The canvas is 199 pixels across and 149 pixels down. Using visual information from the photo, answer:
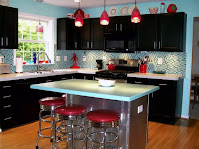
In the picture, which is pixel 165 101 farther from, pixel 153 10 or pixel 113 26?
pixel 113 26

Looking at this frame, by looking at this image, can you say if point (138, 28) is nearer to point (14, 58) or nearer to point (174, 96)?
point (174, 96)

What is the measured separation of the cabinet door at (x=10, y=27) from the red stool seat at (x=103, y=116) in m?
2.64

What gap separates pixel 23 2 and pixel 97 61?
223 centimetres

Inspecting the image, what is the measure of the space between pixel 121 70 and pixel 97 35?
1035mm

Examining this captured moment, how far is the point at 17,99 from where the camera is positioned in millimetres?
4512

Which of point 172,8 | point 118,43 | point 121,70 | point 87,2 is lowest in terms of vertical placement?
point 121,70

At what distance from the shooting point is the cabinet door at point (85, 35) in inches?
244

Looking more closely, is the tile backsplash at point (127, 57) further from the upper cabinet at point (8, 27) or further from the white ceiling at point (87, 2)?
the white ceiling at point (87, 2)

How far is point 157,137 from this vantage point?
4.15m

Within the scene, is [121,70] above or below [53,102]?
above

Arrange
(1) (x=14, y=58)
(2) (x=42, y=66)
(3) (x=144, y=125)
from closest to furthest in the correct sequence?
(3) (x=144, y=125)
(1) (x=14, y=58)
(2) (x=42, y=66)

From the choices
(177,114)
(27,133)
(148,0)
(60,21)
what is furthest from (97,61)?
(27,133)

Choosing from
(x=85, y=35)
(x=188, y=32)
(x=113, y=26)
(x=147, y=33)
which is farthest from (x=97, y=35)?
(x=188, y=32)

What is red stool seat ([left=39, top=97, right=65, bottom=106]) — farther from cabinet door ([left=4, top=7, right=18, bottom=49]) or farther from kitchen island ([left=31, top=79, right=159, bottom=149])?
cabinet door ([left=4, top=7, right=18, bottom=49])
